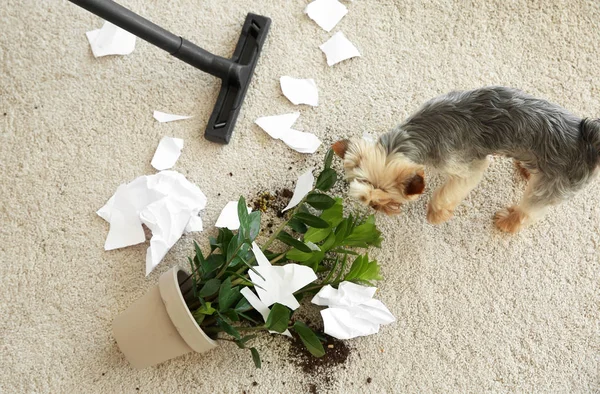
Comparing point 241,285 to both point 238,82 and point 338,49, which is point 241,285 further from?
point 338,49

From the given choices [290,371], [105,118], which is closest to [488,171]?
[290,371]

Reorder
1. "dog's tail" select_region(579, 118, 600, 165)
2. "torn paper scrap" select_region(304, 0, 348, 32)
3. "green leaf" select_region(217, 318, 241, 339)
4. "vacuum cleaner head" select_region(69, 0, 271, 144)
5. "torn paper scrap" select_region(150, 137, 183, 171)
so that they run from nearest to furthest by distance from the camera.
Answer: "dog's tail" select_region(579, 118, 600, 165)
"green leaf" select_region(217, 318, 241, 339)
"vacuum cleaner head" select_region(69, 0, 271, 144)
"torn paper scrap" select_region(150, 137, 183, 171)
"torn paper scrap" select_region(304, 0, 348, 32)

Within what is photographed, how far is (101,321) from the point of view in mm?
1326

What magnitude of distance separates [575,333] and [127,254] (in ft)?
3.70

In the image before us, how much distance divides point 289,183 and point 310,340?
42cm

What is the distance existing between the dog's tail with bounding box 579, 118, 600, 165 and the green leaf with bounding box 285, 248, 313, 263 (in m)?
0.61

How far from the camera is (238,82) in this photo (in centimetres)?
143

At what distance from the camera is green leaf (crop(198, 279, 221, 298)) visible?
3.75 feet

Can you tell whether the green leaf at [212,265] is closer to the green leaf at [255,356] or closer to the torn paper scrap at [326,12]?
the green leaf at [255,356]

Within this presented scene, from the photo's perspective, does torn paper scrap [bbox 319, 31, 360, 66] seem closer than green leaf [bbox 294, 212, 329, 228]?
No

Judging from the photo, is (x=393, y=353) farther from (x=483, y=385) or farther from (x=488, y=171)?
(x=488, y=171)

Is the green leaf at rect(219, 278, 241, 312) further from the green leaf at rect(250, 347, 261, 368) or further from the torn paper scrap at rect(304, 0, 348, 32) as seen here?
the torn paper scrap at rect(304, 0, 348, 32)

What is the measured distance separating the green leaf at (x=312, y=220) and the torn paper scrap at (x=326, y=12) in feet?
2.04

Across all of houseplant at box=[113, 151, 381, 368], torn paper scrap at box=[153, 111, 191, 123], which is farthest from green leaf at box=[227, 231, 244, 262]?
torn paper scrap at box=[153, 111, 191, 123]
